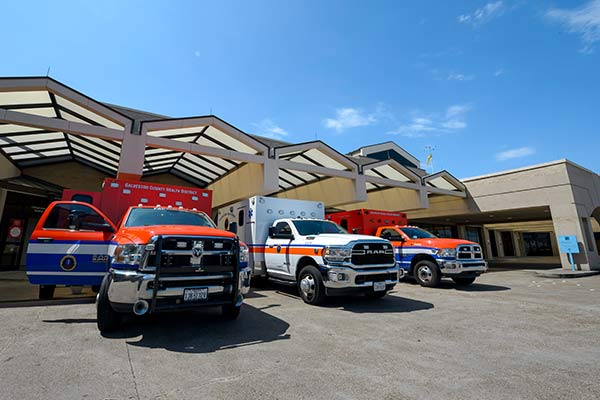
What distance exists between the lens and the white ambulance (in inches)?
239

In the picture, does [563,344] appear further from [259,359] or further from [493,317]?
[259,359]

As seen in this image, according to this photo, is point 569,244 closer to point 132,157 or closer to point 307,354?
point 307,354

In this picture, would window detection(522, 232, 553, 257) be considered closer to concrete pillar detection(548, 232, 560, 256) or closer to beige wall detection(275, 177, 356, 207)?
concrete pillar detection(548, 232, 560, 256)

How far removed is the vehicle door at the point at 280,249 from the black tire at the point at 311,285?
664 millimetres

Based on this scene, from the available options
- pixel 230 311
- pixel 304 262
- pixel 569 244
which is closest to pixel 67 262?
pixel 230 311

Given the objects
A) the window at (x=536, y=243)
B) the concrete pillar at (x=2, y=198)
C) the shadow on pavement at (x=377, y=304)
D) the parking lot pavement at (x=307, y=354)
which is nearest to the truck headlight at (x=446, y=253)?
the shadow on pavement at (x=377, y=304)

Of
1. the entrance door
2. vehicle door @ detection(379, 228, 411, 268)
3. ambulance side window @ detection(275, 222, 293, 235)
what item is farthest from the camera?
the entrance door

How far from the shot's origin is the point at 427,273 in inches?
366

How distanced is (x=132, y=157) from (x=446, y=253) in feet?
34.9

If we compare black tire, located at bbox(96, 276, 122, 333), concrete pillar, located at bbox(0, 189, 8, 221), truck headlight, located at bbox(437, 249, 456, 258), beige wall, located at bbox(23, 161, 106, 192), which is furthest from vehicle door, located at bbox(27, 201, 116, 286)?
beige wall, located at bbox(23, 161, 106, 192)

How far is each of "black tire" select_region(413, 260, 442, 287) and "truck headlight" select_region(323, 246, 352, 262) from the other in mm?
4483

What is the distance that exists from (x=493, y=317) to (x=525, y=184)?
14518 millimetres

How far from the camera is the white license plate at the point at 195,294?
157 inches

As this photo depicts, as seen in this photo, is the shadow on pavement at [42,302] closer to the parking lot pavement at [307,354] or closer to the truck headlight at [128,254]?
the parking lot pavement at [307,354]
